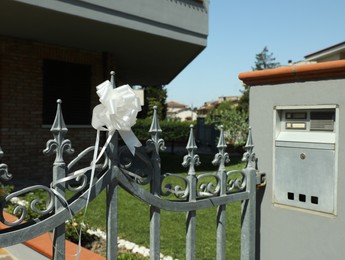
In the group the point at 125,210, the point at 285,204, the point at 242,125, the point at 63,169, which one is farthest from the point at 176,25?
the point at 242,125

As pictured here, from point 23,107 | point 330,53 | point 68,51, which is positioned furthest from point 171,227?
point 330,53

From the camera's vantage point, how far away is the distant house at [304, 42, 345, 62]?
39.1 feet

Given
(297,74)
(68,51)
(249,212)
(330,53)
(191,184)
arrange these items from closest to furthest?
(191,184)
(297,74)
(249,212)
(68,51)
(330,53)

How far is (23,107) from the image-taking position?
7594 mm

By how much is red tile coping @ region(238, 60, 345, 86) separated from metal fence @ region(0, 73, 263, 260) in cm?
49

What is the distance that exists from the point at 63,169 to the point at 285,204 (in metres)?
1.67

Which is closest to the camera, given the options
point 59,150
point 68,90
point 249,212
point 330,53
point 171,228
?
point 59,150

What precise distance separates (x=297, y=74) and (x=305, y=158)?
0.57 metres

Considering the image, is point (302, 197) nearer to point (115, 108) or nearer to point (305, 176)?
point (305, 176)

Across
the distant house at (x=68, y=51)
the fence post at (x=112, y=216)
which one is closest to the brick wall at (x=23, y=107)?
the distant house at (x=68, y=51)

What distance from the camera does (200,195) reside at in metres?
2.09

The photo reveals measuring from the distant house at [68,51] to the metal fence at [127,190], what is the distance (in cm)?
479

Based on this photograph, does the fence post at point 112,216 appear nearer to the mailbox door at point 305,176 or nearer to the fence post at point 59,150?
the fence post at point 59,150

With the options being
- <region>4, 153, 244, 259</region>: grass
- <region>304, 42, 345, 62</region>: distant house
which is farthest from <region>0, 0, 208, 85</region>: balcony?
<region>304, 42, 345, 62</region>: distant house
